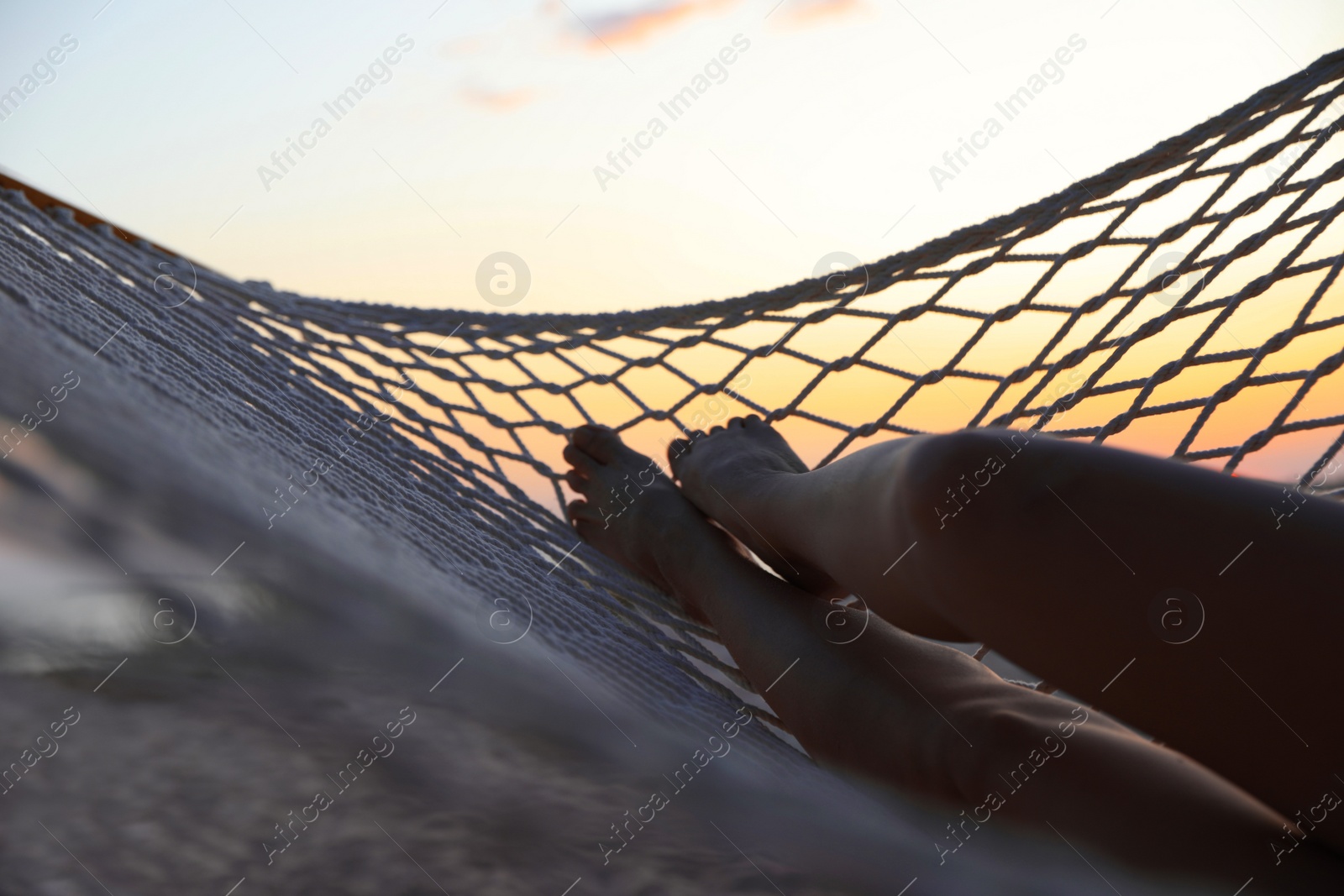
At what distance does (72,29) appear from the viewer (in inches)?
55.4

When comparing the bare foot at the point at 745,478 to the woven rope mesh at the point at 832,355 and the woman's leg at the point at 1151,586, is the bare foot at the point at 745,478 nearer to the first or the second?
the woven rope mesh at the point at 832,355

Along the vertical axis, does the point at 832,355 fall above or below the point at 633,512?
above

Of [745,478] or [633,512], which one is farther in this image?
[633,512]

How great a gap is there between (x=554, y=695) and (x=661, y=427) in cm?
103

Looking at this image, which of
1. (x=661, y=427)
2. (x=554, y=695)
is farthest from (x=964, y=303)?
(x=554, y=695)

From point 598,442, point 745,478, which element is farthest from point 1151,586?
point 598,442

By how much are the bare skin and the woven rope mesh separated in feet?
0.27

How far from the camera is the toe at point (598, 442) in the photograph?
1.32 meters

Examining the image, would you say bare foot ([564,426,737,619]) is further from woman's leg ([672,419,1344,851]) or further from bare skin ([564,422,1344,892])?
woman's leg ([672,419,1344,851])

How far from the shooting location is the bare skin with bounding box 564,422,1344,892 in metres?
0.46

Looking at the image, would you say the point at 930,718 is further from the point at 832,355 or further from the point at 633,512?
the point at 832,355

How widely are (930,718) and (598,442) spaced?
797 mm

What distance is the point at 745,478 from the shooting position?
1.02 metres

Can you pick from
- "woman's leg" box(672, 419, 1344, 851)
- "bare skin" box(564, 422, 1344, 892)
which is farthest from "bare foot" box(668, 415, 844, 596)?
"woman's leg" box(672, 419, 1344, 851)
